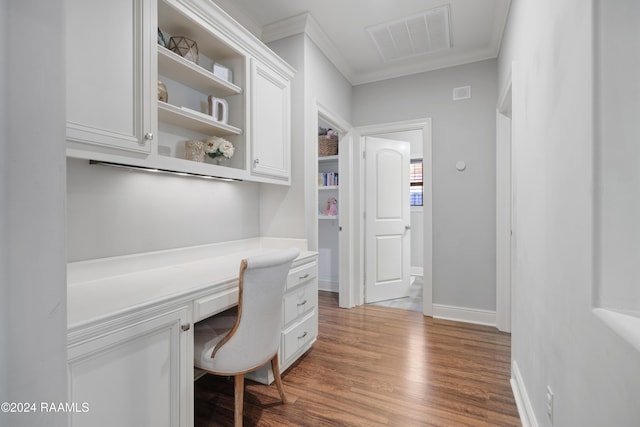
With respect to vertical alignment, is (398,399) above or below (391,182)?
below

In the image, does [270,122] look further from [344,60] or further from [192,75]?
[344,60]

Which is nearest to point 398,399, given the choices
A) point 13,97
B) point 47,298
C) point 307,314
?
point 307,314

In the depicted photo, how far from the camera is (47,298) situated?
15.8 inches

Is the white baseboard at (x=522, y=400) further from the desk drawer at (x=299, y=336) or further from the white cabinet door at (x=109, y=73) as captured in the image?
the white cabinet door at (x=109, y=73)

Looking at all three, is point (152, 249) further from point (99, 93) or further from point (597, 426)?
point (597, 426)

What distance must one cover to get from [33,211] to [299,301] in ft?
6.24

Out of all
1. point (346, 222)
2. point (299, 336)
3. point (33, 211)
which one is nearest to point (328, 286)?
point (346, 222)

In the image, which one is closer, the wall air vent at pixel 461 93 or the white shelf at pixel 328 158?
the wall air vent at pixel 461 93

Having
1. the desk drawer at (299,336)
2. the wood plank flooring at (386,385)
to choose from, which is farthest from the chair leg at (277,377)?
the desk drawer at (299,336)

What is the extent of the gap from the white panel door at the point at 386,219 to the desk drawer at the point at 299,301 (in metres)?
1.45

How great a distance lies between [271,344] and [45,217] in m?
1.41

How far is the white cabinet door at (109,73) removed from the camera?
1.15 m

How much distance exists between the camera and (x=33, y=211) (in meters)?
0.40

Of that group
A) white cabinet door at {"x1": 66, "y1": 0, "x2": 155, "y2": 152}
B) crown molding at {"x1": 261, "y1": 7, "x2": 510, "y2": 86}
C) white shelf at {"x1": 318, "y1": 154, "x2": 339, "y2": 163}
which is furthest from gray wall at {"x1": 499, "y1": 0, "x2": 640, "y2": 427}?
white shelf at {"x1": 318, "y1": 154, "x2": 339, "y2": 163}
